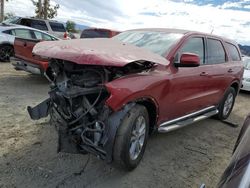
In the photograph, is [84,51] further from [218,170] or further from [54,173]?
[218,170]

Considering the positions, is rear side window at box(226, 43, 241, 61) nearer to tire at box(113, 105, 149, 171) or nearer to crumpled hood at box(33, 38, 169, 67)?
crumpled hood at box(33, 38, 169, 67)

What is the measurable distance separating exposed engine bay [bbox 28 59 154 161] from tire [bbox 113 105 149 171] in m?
0.08

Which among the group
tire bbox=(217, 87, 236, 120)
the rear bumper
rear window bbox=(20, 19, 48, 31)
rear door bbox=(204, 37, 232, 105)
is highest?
rear window bbox=(20, 19, 48, 31)

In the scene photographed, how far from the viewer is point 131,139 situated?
11.5 ft

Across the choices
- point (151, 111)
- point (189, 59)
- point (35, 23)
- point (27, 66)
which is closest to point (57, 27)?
point (35, 23)

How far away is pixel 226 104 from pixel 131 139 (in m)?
3.87

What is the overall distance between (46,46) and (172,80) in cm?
181

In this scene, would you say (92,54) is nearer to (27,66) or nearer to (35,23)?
(27,66)

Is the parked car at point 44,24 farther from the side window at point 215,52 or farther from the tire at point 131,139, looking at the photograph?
the tire at point 131,139

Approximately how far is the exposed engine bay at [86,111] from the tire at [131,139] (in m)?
0.08

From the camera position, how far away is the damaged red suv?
3.25 metres

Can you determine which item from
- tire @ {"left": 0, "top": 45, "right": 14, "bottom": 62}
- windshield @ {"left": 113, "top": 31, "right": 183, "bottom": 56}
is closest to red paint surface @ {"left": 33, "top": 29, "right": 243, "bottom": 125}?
windshield @ {"left": 113, "top": 31, "right": 183, "bottom": 56}

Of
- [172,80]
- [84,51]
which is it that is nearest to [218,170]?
[172,80]

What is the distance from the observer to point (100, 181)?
344 centimetres
